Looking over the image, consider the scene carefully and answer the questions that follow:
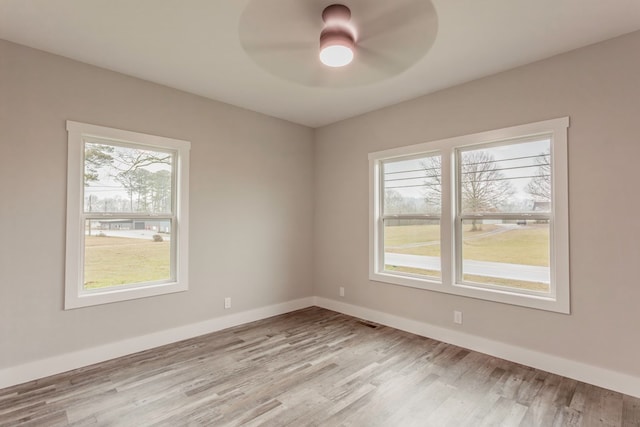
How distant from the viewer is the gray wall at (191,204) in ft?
8.64

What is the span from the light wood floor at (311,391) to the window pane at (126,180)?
Answer: 148 centimetres

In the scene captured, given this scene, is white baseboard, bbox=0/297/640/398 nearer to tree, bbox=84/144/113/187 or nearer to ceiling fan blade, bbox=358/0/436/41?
tree, bbox=84/144/113/187

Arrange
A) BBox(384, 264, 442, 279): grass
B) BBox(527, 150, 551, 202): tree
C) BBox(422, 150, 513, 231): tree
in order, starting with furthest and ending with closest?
BBox(384, 264, 442, 279): grass → BBox(422, 150, 513, 231): tree → BBox(527, 150, 551, 202): tree

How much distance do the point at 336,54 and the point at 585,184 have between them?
2.30 metres

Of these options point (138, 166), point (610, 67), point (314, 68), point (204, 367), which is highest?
point (314, 68)

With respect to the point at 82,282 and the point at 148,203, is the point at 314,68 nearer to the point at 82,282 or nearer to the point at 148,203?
the point at 148,203

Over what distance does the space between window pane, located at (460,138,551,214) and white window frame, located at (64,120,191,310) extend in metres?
3.09

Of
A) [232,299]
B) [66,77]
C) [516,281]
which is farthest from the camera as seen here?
[232,299]

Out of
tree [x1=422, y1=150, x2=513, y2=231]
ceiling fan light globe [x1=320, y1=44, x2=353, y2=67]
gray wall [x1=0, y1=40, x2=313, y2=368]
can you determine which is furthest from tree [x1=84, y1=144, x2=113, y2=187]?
tree [x1=422, y1=150, x2=513, y2=231]

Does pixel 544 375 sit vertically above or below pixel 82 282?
below

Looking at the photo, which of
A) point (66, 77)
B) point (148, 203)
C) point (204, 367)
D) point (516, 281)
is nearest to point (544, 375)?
point (516, 281)

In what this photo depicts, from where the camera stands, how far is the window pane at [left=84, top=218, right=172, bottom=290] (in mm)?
3061

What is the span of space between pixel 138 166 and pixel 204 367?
2.11 metres

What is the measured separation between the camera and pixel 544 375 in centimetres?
274
